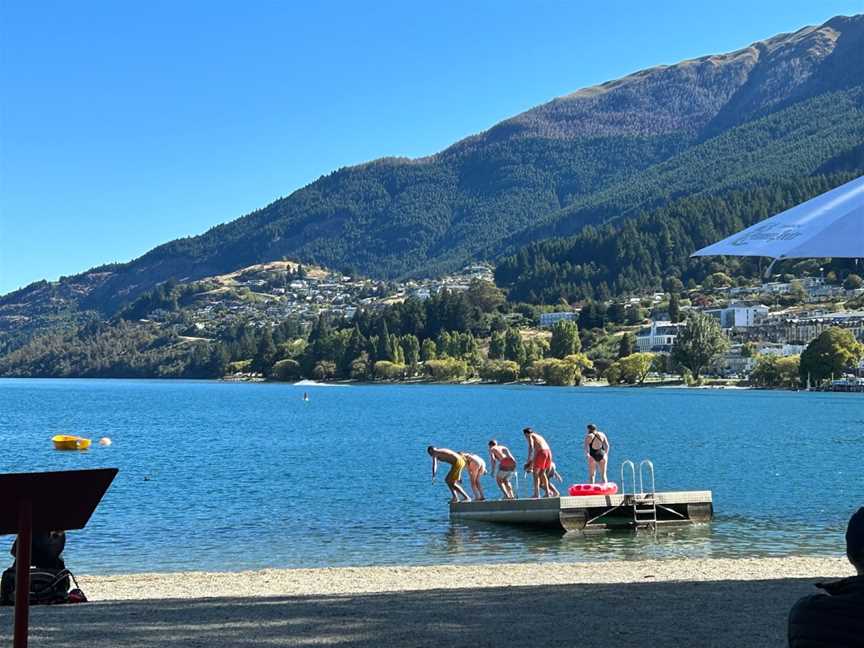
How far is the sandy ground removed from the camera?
36.2 ft

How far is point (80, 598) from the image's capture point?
1435cm

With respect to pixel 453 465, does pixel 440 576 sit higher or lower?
lower

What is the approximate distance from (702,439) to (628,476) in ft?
80.0

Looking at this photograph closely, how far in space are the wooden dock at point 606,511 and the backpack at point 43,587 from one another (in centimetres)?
1405

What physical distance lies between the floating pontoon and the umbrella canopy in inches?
673

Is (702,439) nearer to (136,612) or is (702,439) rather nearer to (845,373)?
(136,612)

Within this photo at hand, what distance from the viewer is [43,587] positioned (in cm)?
1402

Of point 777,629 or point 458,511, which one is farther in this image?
point 458,511

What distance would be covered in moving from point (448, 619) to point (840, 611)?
710cm

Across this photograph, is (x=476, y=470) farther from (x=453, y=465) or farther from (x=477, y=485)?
(x=453, y=465)

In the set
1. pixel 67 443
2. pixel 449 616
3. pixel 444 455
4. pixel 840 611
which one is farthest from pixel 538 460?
pixel 67 443

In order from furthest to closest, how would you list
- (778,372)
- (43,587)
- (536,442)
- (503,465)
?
(778,372) < (503,465) < (536,442) < (43,587)

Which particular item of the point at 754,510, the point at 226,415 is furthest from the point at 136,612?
the point at 226,415

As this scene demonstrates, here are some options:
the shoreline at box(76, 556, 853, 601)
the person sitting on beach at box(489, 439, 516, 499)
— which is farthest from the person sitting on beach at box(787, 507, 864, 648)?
the person sitting on beach at box(489, 439, 516, 499)
